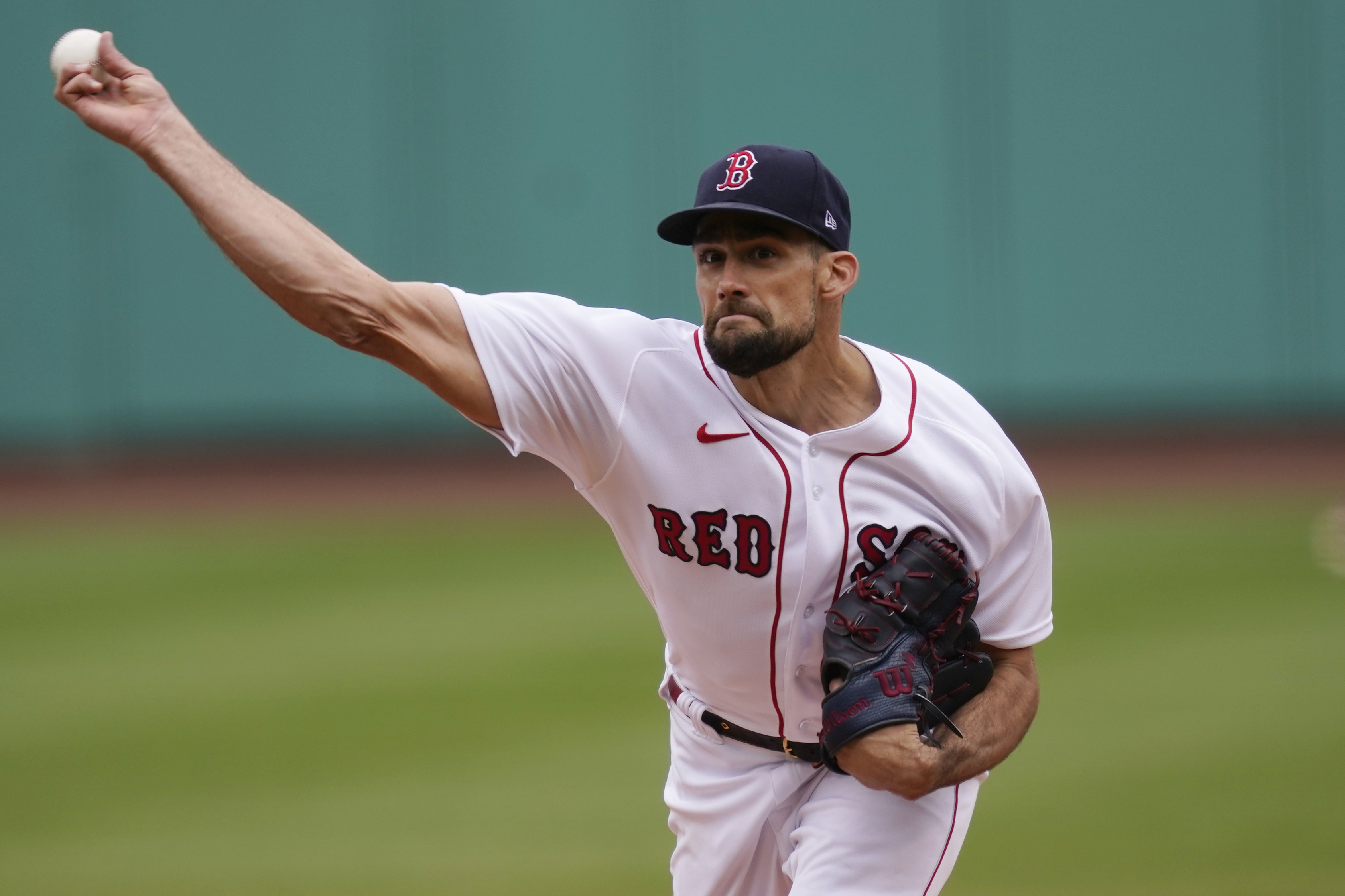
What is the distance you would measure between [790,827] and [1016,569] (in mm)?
786

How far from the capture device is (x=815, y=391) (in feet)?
10.8

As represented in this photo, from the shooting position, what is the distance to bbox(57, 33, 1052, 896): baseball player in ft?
9.86

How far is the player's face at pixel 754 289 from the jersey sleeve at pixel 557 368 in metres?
0.20

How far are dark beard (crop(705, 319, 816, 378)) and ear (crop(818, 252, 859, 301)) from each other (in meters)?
0.17

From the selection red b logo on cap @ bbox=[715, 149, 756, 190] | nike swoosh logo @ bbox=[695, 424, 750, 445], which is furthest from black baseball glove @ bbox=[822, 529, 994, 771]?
red b logo on cap @ bbox=[715, 149, 756, 190]

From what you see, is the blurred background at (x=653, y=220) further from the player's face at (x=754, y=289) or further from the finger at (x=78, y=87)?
the finger at (x=78, y=87)

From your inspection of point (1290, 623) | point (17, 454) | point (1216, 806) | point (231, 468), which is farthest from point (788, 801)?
point (17, 454)

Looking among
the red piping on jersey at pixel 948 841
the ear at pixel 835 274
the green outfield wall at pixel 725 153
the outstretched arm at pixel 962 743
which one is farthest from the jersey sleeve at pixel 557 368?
the green outfield wall at pixel 725 153

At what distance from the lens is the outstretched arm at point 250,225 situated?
8.27 feet

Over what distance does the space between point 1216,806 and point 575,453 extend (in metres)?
4.02

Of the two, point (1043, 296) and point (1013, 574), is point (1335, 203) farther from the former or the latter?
point (1013, 574)

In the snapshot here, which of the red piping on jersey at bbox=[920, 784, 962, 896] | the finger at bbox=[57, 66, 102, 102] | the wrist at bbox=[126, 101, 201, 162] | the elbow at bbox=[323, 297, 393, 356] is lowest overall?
the red piping on jersey at bbox=[920, 784, 962, 896]

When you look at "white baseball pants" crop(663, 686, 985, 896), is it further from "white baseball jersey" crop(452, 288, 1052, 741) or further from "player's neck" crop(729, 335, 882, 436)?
"player's neck" crop(729, 335, 882, 436)

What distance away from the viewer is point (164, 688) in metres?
7.93
